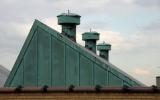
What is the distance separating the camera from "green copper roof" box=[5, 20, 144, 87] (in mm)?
31719

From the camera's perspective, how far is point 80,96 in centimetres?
1836

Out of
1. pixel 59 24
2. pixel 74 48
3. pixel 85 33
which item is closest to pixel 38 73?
pixel 74 48

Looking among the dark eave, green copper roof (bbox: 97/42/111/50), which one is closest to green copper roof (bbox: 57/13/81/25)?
green copper roof (bbox: 97/42/111/50)

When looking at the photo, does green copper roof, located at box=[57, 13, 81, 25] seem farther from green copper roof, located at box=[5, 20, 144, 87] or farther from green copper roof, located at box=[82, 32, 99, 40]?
green copper roof, located at box=[82, 32, 99, 40]

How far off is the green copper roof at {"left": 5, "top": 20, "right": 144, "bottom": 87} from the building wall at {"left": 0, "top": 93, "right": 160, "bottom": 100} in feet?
41.5

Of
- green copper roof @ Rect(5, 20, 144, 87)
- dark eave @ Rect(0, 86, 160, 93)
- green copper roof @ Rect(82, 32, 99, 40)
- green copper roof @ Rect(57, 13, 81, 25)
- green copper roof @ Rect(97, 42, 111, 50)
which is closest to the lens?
dark eave @ Rect(0, 86, 160, 93)

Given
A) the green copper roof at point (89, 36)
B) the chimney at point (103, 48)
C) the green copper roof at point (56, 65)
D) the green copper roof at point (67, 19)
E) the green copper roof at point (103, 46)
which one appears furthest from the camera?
the green copper roof at point (103, 46)

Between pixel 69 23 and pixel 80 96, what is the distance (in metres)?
26.4

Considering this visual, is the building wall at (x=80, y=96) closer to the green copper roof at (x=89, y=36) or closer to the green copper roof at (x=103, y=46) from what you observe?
the green copper roof at (x=89, y=36)

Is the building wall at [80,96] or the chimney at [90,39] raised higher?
the chimney at [90,39]

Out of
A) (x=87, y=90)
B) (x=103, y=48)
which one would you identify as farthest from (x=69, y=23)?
(x=87, y=90)

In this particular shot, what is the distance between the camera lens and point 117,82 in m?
31.4

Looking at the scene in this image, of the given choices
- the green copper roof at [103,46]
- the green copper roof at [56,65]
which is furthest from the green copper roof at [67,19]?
the green copper roof at [103,46]

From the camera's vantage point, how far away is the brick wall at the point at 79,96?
1717 cm
